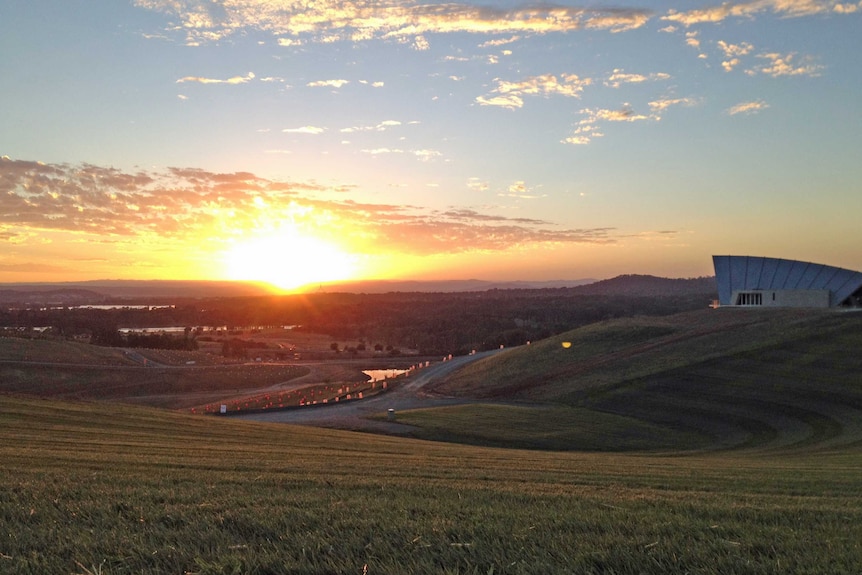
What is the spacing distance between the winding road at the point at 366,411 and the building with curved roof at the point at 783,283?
55793 mm

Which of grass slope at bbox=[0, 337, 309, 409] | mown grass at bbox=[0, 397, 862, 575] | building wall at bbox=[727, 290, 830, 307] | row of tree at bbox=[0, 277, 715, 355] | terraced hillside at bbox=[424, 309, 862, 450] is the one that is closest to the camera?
mown grass at bbox=[0, 397, 862, 575]

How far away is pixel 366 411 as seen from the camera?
45062mm

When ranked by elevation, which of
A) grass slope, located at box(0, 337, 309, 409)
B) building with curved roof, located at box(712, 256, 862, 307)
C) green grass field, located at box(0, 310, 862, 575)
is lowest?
grass slope, located at box(0, 337, 309, 409)

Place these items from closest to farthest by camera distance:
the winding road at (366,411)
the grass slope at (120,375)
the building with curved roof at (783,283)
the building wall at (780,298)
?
the winding road at (366,411) < the grass slope at (120,375) < the building with curved roof at (783,283) < the building wall at (780,298)

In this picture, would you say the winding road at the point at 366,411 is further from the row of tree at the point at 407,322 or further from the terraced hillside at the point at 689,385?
the row of tree at the point at 407,322

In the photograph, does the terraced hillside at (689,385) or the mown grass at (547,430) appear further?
the terraced hillside at (689,385)

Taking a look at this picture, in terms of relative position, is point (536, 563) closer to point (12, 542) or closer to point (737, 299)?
point (12, 542)

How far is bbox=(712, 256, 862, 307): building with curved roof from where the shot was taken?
83.2 metres

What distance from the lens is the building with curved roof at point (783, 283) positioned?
3278 inches

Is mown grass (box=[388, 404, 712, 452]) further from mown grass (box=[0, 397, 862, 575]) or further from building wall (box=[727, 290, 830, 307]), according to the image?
building wall (box=[727, 290, 830, 307])

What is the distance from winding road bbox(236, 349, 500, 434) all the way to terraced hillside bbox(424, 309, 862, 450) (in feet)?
8.75

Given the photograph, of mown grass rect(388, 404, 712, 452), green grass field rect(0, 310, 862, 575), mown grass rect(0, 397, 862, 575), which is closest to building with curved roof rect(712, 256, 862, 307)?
mown grass rect(388, 404, 712, 452)

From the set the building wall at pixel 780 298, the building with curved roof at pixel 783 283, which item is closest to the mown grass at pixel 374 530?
the building wall at pixel 780 298

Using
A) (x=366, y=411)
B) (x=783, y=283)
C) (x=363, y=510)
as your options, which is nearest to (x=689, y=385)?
(x=366, y=411)
